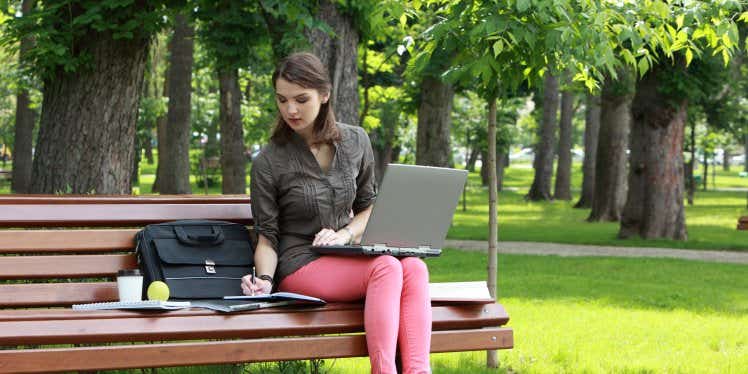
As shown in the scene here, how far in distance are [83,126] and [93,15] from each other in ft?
2.86

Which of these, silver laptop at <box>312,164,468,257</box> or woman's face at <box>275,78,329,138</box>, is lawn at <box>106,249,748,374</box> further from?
woman's face at <box>275,78,329,138</box>

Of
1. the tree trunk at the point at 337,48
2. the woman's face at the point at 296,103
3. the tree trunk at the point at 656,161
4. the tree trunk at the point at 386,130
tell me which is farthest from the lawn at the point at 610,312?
the tree trunk at the point at 386,130

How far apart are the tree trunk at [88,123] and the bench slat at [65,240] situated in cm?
412

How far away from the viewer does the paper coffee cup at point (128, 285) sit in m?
4.99

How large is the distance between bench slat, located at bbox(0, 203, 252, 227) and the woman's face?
73cm

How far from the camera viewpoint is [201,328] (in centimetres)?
448

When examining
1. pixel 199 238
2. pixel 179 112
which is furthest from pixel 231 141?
pixel 199 238

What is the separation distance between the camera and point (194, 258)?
5.25 m

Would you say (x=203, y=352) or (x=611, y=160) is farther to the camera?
(x=611, y=160)

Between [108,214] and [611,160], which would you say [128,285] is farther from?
[611,160]

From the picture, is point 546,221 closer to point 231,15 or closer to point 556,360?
point 231,15

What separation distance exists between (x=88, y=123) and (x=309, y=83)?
4.78 m

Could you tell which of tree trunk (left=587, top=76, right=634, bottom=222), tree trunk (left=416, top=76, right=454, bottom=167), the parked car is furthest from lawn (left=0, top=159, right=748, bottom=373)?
the parked car

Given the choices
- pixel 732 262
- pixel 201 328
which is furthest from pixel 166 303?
pixel 732 262
